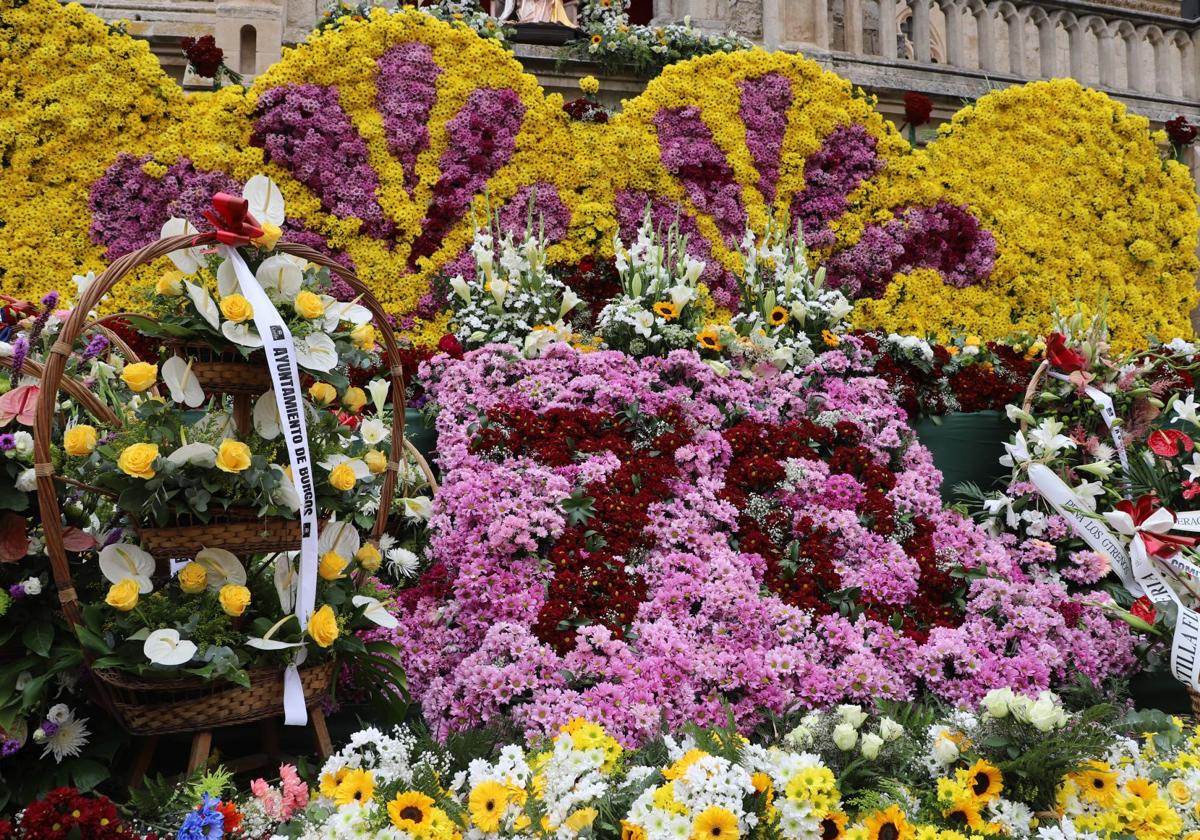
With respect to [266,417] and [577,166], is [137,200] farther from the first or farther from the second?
[266,417]

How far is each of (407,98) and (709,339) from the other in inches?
137

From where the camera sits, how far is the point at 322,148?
636 centimetres

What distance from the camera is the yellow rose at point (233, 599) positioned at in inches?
84.2

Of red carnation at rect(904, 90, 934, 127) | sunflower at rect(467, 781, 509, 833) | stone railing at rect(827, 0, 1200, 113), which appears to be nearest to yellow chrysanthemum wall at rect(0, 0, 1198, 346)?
red carnation at rect(904, 90, 934, 127)

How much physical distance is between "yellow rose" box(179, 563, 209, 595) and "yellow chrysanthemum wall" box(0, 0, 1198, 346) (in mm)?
3731

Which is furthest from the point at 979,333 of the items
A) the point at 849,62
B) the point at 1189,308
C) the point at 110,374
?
the point at 110,374

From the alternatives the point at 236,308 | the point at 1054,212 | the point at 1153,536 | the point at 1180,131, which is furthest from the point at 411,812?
the point at 1180,131

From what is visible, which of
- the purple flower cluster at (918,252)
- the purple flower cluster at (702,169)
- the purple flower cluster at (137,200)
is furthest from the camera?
the purple flower cluster at (918,252)

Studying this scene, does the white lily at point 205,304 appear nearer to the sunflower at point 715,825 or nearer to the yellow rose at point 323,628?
the yellow rose at point 323,628

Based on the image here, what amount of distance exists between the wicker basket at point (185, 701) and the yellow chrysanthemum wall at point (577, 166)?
3.80 meters

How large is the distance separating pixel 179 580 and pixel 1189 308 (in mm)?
8427

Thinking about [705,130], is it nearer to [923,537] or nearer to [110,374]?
[923,537]

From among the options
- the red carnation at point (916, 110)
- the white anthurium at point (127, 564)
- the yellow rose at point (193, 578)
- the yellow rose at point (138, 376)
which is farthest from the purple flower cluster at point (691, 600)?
the red carnation at point (916, 110)

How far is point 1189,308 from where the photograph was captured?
809 centimetres
